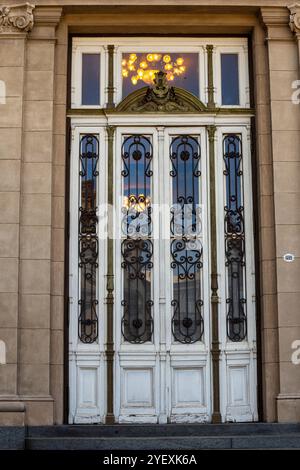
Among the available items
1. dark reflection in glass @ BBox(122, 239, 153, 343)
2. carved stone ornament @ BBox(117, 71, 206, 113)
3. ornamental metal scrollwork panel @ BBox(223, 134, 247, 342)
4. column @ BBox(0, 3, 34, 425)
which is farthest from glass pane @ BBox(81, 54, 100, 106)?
dark reflection in glass @ BBox(122, 239, 153, 343)

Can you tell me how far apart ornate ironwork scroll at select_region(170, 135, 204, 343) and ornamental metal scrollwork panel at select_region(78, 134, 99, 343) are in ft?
3.53

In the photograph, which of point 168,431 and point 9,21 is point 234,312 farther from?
point 9,21

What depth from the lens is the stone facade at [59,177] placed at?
10.5 m

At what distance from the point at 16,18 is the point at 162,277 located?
407 centimetres

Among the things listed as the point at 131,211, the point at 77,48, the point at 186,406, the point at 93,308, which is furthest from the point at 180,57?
the point at 186,406

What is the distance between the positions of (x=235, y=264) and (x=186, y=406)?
2044 mm

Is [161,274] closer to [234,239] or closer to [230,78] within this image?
[234,239]

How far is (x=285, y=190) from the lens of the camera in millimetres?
10812

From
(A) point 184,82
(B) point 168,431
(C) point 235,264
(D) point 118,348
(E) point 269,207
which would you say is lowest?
(B) point 168,431

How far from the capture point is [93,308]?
36.0 ft

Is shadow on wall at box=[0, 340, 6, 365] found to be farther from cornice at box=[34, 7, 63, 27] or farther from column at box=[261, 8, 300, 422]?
cornice at box=[34, 7, 63, 27]

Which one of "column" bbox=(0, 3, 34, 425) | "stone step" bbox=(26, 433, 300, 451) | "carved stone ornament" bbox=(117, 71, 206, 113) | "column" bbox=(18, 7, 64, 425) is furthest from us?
"carved stone ornament" bbox=(117, 71, 206, 113)

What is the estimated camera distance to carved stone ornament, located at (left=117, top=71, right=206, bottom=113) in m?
11.4

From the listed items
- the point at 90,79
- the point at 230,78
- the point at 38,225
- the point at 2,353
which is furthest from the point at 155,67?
the point at 2,353
